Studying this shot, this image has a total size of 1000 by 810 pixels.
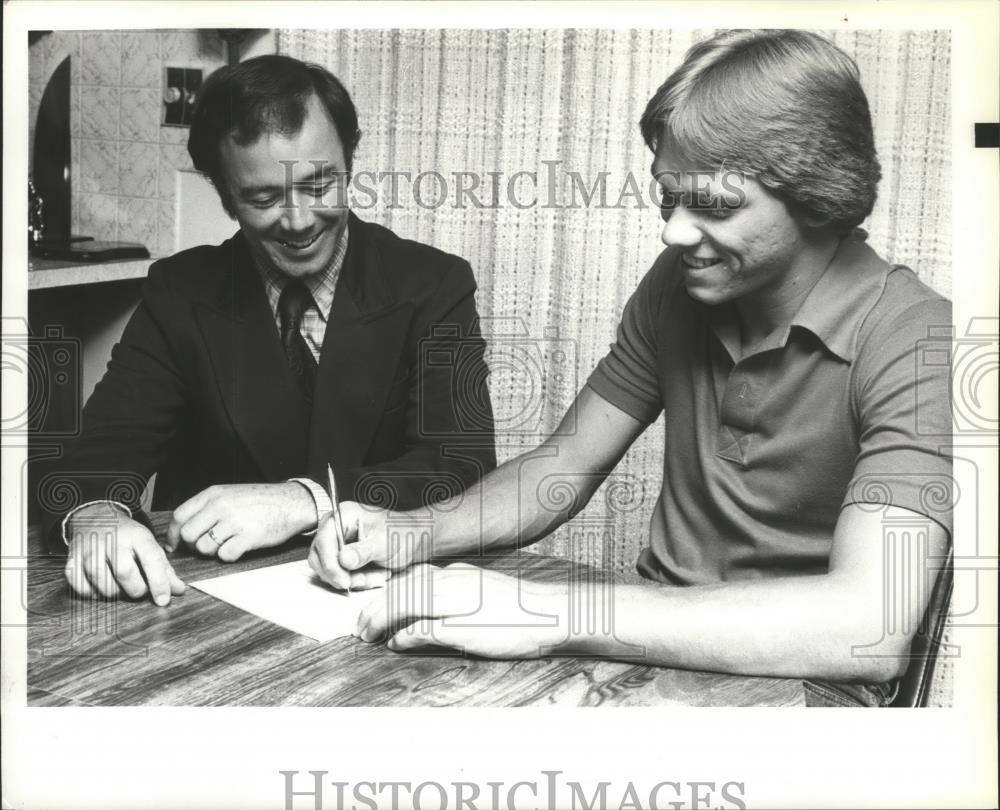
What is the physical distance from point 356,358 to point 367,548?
33cm

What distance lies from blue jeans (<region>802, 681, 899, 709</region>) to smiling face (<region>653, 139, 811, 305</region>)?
513mm

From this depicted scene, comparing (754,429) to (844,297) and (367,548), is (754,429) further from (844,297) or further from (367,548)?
(367,548)

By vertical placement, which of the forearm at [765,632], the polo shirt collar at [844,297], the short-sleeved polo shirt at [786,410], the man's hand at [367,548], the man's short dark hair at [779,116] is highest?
the man's short dark hair at [779,116]

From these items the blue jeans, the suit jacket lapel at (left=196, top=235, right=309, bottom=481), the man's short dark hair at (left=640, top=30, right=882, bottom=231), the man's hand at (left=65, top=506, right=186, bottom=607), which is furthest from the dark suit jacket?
the blue jeans

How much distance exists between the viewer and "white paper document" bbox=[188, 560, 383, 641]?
120 cm

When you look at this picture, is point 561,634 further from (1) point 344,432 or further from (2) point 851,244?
(2) point 851,244

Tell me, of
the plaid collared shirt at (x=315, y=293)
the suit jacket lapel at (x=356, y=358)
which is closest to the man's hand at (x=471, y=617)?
the suit jacket lapel at (x=356, y=358)

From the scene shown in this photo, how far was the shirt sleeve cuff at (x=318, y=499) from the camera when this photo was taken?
142 centimetres

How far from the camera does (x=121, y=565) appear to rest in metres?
1.28

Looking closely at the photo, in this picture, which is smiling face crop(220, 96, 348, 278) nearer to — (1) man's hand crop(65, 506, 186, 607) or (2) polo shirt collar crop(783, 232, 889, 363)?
(1) man's hand crop(65, 506, 186, 607)

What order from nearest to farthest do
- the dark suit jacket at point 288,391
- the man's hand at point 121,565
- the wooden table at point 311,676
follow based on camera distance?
the wooden table at point 311,676, the man's hand at point 121,565, the dark suit jacket at point 288,391

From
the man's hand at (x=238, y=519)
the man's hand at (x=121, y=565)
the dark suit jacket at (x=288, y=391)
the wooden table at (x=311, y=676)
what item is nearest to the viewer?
the wooden table at (x=311, y=676)

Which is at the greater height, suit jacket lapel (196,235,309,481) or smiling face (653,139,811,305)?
smiling face (653,139,811,305)

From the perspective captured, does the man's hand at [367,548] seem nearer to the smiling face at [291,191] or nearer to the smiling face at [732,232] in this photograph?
the smiling face at [291,191]
